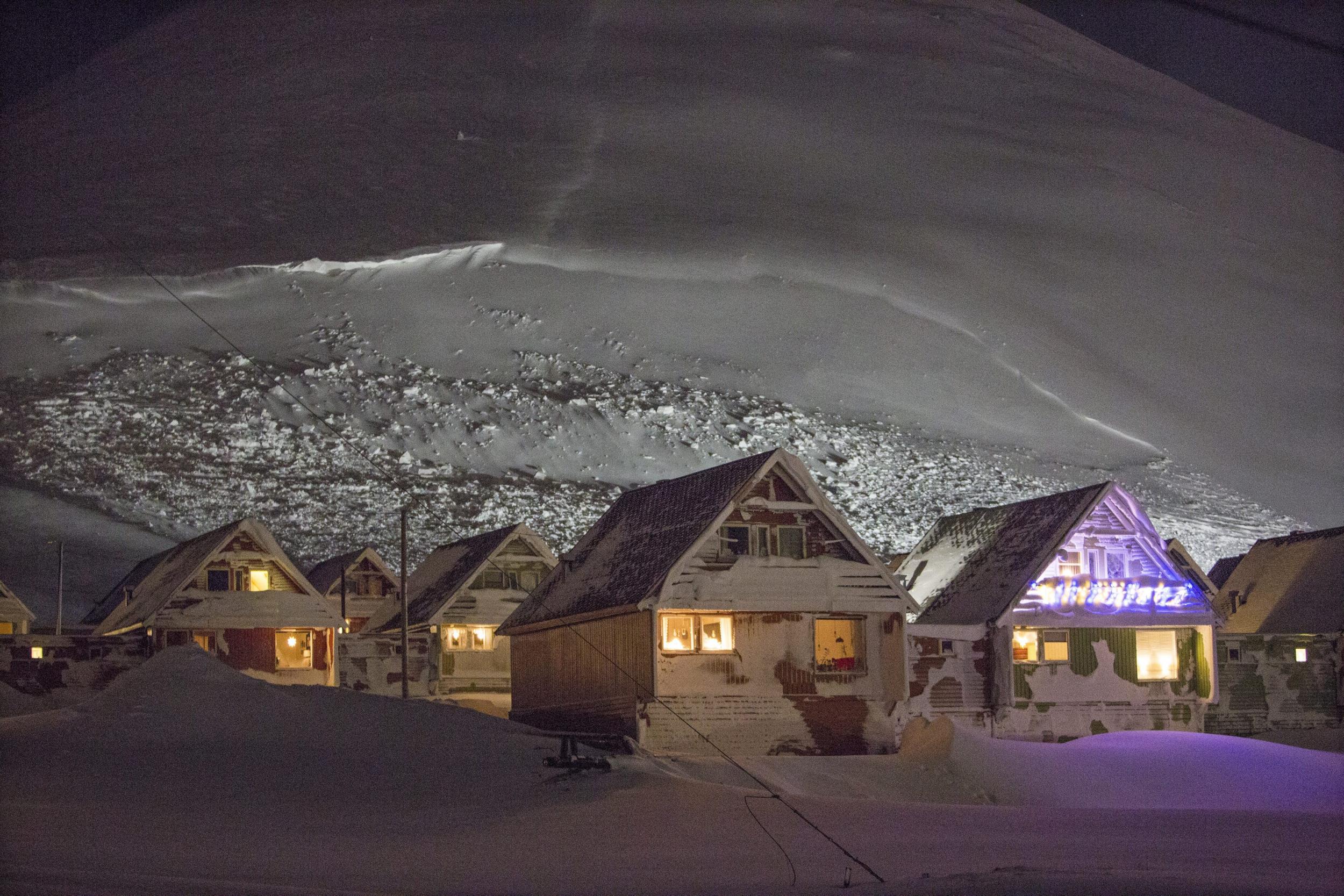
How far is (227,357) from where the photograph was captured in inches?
4446

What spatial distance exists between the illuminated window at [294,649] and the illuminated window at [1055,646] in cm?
2454

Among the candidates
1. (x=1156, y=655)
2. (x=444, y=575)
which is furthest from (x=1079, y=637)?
(x=444, y=575)

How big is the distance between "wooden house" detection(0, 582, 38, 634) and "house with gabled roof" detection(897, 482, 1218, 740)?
48152 mm

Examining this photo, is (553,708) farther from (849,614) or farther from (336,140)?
(336,140)

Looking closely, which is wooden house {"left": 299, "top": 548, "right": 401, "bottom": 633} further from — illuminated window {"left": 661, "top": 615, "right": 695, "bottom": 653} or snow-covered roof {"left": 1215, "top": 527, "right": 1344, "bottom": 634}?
snow-covered roof {"left": 1215, "top": 527, "right": 1344, "bottom": 634}

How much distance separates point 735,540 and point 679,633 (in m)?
2.75

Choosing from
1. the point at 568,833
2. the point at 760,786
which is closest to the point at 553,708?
the point at 760,786

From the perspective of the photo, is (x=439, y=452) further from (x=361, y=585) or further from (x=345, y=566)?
(x=345, y=566)

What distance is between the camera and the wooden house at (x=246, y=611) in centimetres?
4691

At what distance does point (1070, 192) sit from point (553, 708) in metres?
123

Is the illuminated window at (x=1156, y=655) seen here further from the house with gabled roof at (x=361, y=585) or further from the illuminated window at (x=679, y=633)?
the house with gabled roof at (x=361, y=585)

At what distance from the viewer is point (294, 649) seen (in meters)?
49.4

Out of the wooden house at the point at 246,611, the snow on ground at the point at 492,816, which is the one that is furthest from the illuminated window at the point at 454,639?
the snow on ground at the point at 492,816

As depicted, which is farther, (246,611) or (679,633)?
(246,611)
